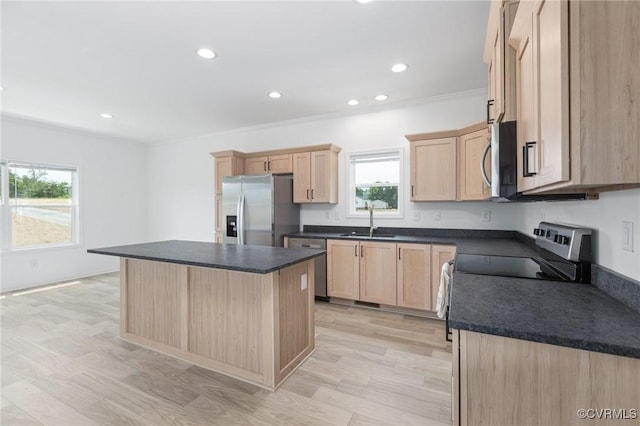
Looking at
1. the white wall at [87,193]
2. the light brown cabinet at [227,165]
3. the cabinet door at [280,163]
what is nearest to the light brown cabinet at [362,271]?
the cabinet door at [280,163]

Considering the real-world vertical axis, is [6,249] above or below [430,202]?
below

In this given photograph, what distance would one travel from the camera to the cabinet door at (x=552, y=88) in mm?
896

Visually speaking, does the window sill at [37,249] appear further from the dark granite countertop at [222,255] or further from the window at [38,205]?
the dark granite countertop at [222,255]

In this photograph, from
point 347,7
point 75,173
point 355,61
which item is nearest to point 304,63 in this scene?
point 355,61

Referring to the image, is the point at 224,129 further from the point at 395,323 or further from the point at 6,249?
the point at 395,323

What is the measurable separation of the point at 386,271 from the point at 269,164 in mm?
2422

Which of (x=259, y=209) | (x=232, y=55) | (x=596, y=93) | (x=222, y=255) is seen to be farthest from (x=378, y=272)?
(x=596, y=93)

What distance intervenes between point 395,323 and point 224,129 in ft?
14.2

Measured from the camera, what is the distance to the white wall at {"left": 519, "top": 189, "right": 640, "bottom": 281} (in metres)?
1.12

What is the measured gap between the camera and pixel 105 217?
571 centimetres

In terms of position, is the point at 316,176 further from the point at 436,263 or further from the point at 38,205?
the point at 38,205

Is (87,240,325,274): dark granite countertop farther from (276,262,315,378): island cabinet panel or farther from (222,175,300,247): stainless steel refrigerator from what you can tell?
(222,175,300,247): stainless steel refrigerator

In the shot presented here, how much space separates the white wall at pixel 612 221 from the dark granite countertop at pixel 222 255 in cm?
168

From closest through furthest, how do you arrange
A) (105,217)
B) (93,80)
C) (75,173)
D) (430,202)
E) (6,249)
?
(93,80), (430,202), (6,249), (75,173), (105,217)
